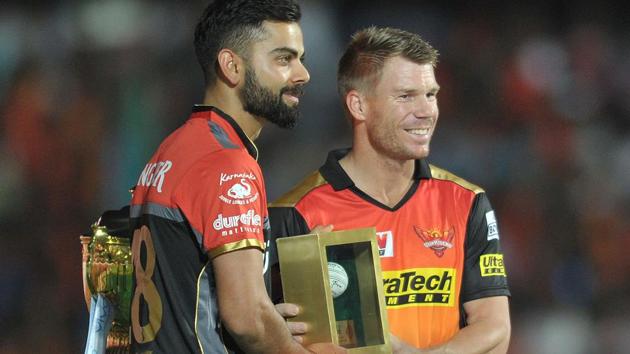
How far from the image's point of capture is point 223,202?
217cm

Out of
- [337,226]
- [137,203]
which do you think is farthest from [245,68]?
[337,226]

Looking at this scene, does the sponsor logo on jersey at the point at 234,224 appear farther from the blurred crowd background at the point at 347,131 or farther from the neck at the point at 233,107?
the blurred crowd background at the point at 347,131

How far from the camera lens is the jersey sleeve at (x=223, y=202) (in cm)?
216

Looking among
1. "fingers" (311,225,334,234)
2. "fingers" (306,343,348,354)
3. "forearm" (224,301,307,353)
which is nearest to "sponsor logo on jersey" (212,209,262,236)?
"forearm" (224,301,307,353)

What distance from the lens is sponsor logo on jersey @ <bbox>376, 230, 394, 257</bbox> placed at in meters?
2.84

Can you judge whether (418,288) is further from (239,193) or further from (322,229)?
(239,193)

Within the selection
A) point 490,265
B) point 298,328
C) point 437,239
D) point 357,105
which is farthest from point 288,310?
point 357,105

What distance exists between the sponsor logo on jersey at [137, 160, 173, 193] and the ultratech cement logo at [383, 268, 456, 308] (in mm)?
A: 869

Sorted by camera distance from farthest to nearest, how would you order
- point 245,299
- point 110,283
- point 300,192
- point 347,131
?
point 347,131, point 300,192, point 110,283, point 245,299

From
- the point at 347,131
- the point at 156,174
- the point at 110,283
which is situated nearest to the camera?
the point at 156,174

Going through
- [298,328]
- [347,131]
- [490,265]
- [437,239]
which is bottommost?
[298,328]

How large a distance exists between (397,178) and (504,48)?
2.72 meters

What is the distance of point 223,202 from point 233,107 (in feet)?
1.25

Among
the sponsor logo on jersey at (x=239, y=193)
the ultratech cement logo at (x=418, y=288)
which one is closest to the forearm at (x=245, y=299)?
the sponsor logo on jersey at (x=239, y=193)
